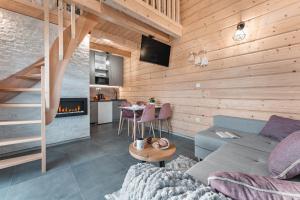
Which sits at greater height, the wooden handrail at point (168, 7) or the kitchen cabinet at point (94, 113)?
the wooden handrail at point (168, 7)

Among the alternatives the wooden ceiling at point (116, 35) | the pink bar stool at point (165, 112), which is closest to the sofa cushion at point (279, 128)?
the pink bar stool at point (165, 112)

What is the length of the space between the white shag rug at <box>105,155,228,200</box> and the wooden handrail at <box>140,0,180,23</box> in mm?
3088

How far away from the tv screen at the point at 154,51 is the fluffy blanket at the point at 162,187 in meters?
3.04

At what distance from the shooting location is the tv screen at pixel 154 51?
11.5 ft

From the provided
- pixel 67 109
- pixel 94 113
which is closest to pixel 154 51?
pixel 67 109

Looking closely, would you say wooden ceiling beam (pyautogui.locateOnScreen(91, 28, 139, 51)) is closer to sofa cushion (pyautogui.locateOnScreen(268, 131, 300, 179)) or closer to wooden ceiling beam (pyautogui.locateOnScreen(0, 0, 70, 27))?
wooden ceiling beam (pyautogui.locateOnScreen(0, 0, 70, 27))

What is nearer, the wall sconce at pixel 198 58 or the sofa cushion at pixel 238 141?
the sofa cushion at pixel 238 141

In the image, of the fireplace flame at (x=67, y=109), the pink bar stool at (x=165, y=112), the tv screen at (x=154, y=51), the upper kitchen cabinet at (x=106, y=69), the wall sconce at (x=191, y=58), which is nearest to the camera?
the fireplace flame at (x=67, y=109)

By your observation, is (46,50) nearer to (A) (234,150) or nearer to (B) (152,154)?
(B) (152,154)

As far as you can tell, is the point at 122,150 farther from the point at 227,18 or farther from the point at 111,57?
the point at 111,57

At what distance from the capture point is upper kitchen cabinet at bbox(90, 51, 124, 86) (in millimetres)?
5391

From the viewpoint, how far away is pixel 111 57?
231 inches

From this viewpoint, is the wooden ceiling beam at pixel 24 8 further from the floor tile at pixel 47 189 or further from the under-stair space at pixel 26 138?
the floor tile at pixel 47 189

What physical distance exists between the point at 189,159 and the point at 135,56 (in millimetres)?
4160
